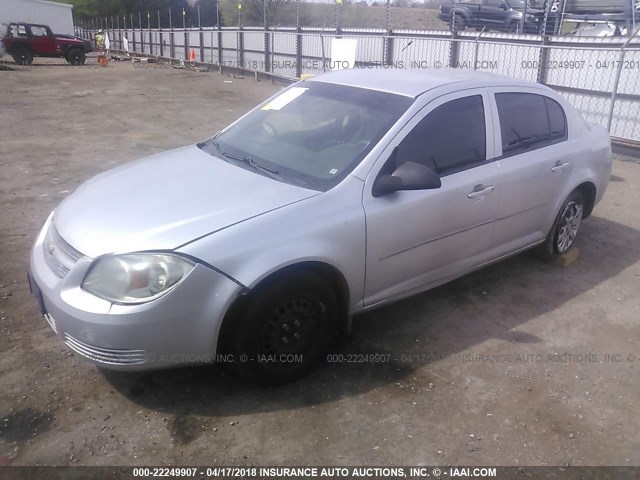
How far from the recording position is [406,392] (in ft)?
10.4

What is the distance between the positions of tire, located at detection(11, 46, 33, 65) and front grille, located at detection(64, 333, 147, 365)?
28.6 m

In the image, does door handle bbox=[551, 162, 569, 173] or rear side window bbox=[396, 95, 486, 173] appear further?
door handle bbox=[551, 162, 569, 173]

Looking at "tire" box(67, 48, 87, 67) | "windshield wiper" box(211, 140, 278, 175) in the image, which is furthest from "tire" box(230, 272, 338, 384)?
"tire" box(67, 48, 87, 67)

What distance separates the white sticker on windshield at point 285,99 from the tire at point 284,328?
5.42 ft

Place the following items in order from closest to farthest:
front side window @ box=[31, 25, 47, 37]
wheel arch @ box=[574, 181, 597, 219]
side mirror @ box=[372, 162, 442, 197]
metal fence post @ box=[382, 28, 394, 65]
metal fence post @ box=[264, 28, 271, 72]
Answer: side mirror @ box=[372, 162, 442, 197]
wheel arch @ box=[574, 181, 597, 219]
metal fence post @ box=[382, 28, 394, 65]
metal fence post @ box=[264, 28, 271, 72]
front side window @ box=[31, 25, 47, 37]

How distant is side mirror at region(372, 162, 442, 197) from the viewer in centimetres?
325

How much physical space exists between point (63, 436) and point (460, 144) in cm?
292

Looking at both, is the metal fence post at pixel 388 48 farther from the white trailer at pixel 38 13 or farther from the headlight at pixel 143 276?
the white trailer at pixel 38 13

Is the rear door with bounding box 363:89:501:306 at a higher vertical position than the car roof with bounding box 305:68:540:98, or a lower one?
lower

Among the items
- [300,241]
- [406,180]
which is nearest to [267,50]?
[406,180]

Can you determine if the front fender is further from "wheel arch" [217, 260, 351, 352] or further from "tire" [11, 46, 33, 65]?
"tire" [11, 46, 33, 65]

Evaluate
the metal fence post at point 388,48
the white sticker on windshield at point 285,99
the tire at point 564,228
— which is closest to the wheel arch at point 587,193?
the tire at point 564,228

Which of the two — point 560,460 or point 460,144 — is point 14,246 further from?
point 560,460

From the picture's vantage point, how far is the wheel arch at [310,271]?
2.82m
